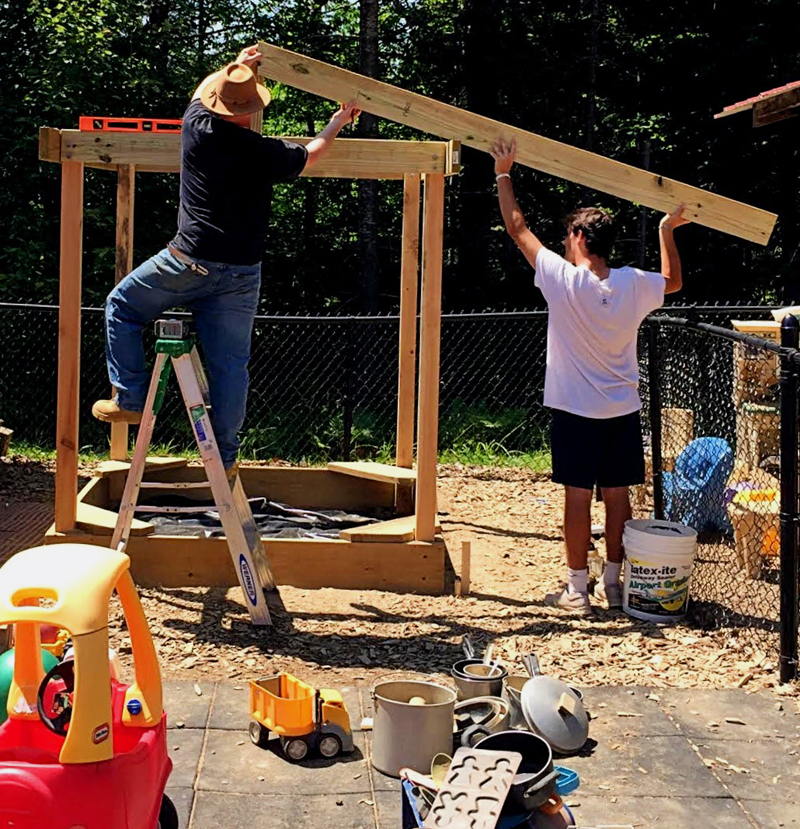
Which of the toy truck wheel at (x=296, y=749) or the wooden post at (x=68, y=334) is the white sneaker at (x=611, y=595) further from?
the wooden post at (x=68, y=334)

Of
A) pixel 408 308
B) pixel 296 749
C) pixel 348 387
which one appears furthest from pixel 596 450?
pixel 348 387

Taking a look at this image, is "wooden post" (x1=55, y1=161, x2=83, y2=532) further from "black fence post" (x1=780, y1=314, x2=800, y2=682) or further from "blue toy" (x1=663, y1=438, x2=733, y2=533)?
"blue toy" (x1=663, y1=438, x2=733, y2=533)

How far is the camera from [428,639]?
4.84 metres

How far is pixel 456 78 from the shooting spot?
624 inches

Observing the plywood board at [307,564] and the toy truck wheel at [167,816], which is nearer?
the toy truck wheel at [167,816]

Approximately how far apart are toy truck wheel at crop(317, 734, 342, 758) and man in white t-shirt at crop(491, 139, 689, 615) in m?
1.98

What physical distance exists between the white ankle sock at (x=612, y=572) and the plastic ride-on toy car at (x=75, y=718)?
123 inches

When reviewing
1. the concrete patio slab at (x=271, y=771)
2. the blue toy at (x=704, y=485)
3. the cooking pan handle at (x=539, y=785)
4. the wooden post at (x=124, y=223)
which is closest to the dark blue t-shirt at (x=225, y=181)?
the wooden post at (x=124, y=223)

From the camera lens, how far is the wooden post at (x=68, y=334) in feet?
17.1

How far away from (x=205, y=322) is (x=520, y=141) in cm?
164

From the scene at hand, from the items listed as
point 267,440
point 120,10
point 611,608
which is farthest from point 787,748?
point 120,10

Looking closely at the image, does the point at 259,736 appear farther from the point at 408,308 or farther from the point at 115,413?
the point at 408,308

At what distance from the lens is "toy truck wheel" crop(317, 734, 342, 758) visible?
3.61m

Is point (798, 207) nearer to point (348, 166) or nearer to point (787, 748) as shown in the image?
point (348, 166)
